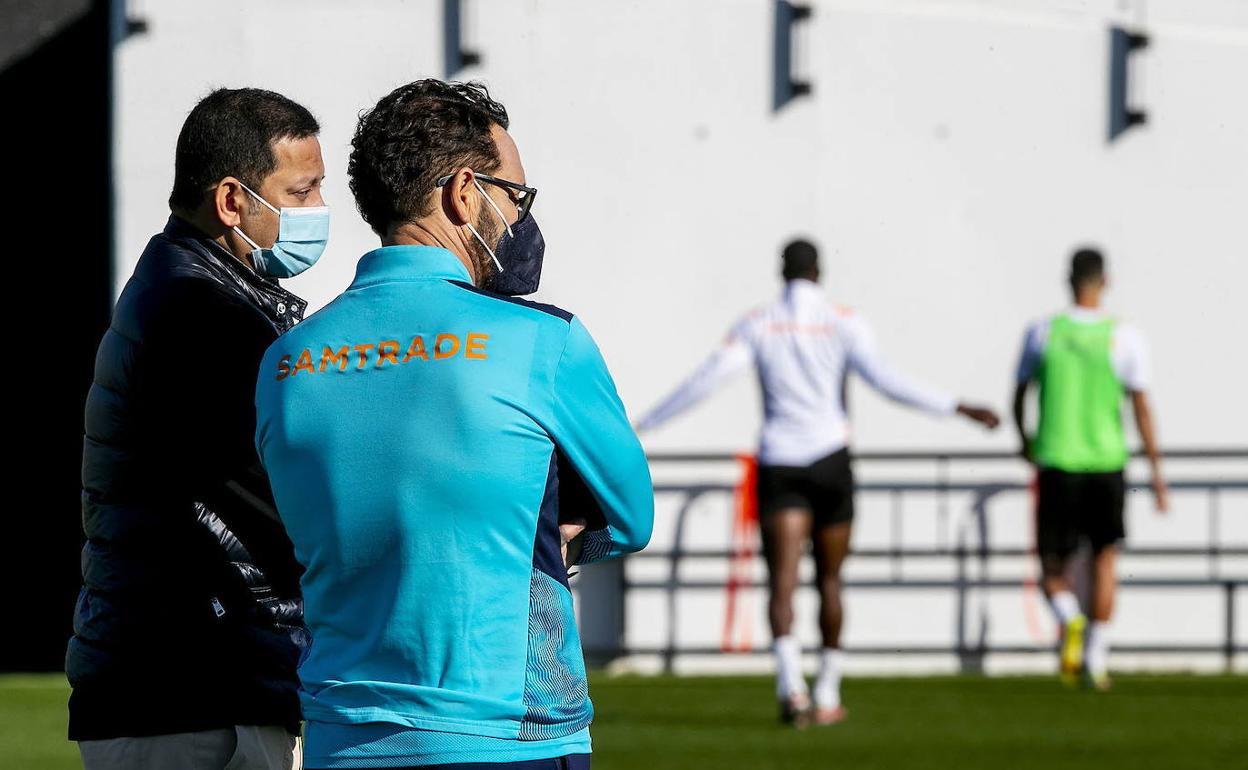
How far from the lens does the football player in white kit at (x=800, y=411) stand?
28.5 feet

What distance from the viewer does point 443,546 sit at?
2.53 metres

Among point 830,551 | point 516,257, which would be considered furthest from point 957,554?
point 516,257

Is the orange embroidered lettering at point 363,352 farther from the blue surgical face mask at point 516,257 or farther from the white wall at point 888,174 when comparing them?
the white wall at point 888,174

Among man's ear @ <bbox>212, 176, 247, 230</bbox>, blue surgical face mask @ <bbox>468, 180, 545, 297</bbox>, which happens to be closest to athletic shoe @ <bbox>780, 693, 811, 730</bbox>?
man's ear @ <bbox>212, 176, 247, 230</bbox>

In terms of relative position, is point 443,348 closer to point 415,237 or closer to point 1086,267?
point 415,237

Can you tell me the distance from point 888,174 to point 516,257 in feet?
30.6

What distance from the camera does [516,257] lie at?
2.88 metres

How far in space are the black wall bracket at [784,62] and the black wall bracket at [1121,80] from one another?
1.83 metres

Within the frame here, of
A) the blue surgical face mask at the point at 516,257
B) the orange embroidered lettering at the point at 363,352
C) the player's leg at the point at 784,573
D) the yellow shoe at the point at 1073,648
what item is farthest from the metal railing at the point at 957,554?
the orange embroidered lettering at the point at 363,352

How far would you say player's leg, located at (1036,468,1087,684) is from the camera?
33.2 ft

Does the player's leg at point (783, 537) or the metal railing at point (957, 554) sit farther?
the metal railing at point (957, 554)

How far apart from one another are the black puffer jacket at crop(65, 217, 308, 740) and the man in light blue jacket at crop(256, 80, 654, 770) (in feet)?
1.68

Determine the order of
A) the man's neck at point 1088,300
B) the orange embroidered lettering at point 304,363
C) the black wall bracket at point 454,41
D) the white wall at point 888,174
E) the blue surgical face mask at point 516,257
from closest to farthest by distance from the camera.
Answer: the orange embroidered lettering at point 304,363 < the blue surgical face mask at point 516,257 < the man's neck at point 1088,300 < the black wall bracket at point 454,41 < the white wall at point 888,174

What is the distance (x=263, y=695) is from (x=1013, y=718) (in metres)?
6.52
